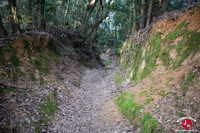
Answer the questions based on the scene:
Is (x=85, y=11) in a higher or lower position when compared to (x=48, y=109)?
higher

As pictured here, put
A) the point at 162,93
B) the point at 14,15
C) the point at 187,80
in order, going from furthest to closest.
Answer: the point at 14,15, the point at 162,93, the point at 187,80

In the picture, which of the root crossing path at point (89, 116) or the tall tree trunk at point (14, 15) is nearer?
the root crossing path at point (89, 116)

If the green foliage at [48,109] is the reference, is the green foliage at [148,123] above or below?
above

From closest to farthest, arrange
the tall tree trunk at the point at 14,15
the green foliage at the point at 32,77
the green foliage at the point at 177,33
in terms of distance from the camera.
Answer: the green foliage at the point at 177,33, the green foliage at the point at 32,77, the tall tree trunk at the point at 14,15

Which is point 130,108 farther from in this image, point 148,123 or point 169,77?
point 169,77

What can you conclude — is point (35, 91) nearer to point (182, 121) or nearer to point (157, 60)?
point (182, 121)

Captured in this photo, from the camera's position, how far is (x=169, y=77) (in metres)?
5.25

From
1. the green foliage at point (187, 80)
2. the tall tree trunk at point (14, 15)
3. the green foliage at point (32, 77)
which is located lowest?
the green foliage at point (32, 77)

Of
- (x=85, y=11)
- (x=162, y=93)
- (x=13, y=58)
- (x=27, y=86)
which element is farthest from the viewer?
(x=85, y=11)

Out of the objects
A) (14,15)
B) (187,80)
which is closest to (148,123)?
(187,80)

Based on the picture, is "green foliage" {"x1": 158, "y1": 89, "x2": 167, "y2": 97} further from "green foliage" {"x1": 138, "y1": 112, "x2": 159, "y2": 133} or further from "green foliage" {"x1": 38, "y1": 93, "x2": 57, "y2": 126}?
"green foliage" {"x1": 38, "y1": 93, "x2": 57, "y2": 126}

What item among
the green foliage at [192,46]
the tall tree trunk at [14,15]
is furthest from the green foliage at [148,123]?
the tall tree trunk at [14,15]

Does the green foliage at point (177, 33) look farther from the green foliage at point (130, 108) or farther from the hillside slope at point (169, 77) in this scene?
the green foliage at point (130, 108)

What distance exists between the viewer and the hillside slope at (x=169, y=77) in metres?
3.76
